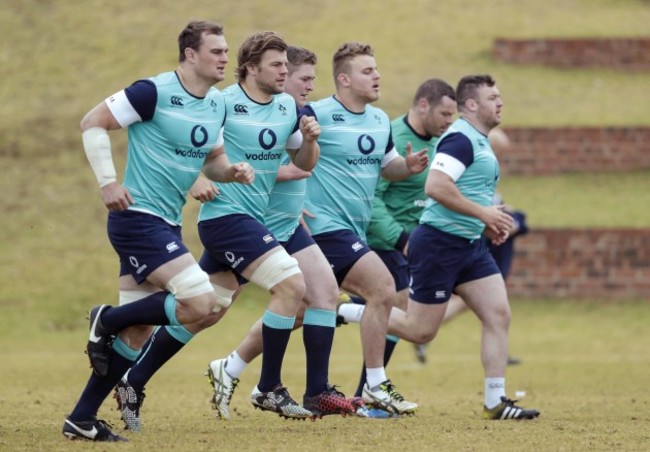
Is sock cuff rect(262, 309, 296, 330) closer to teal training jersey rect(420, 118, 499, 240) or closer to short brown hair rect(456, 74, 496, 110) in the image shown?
teal training jersey rect(420, 118, 499, 240)

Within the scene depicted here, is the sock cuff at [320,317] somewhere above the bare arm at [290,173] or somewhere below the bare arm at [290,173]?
below

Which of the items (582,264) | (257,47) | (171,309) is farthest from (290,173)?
(582,264)

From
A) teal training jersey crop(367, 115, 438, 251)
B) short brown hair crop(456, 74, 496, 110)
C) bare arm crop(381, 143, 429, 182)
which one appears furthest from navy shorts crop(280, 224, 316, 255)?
teal training jersey crop(367, 115, 438, 251)

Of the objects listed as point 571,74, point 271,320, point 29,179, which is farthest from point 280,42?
point 571,74

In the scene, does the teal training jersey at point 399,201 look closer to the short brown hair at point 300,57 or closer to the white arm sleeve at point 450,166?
the white arm sleeve at point 450,166

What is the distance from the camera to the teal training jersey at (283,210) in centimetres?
950

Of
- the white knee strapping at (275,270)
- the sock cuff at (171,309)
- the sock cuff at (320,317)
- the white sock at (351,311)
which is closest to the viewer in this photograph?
the sock cuff at (171,309)

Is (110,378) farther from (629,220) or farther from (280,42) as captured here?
(629,220)

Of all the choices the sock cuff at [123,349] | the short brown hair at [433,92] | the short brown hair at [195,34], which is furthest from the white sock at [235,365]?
the short brown hair at [433,92]

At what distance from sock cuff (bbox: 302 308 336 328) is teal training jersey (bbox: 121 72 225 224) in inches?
60.2

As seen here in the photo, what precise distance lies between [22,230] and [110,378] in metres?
13.9

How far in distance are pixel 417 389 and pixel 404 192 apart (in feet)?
7.45

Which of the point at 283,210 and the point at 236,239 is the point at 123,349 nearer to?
the point at 236,239

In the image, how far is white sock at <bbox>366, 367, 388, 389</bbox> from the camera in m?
9.98
